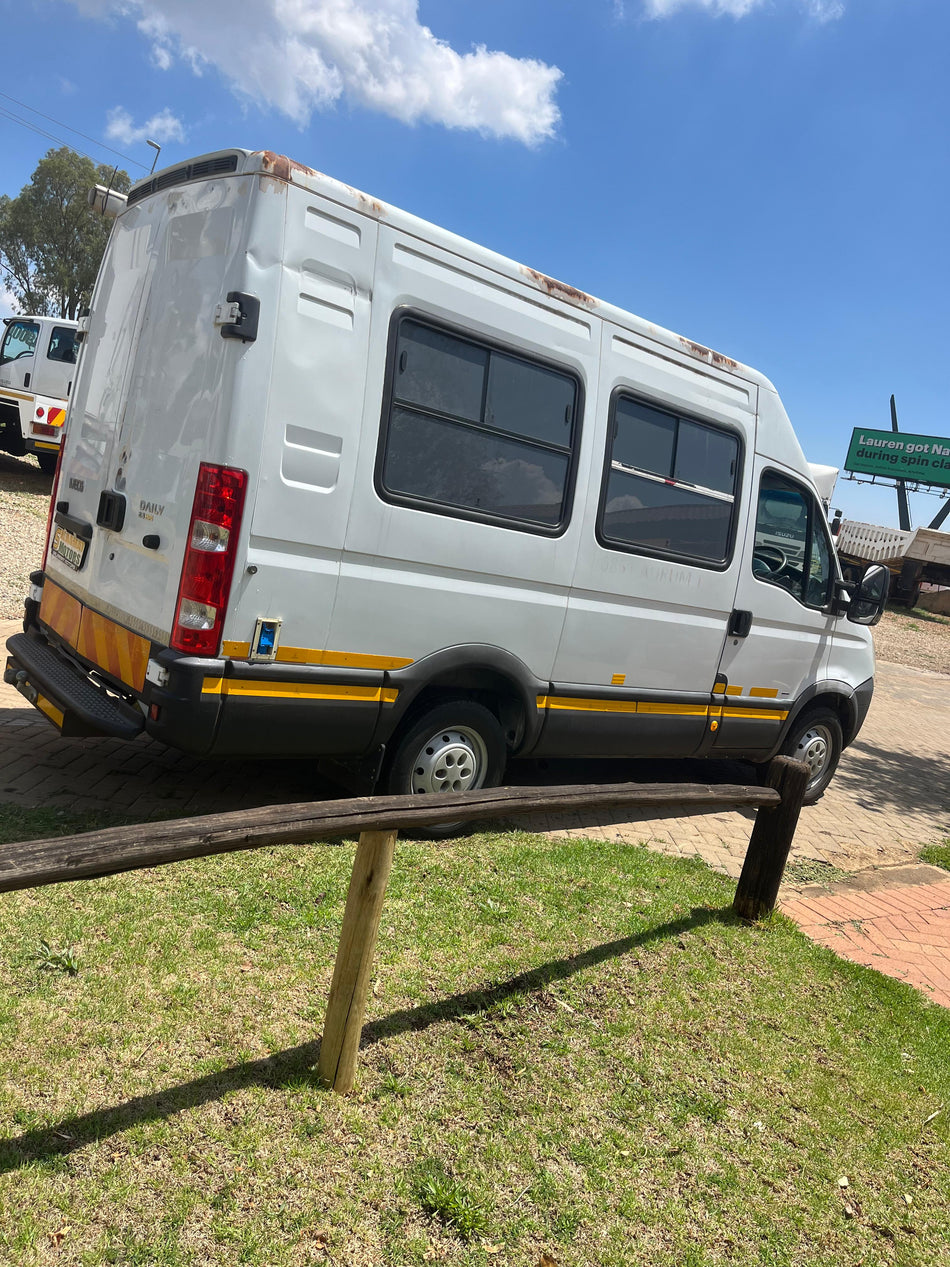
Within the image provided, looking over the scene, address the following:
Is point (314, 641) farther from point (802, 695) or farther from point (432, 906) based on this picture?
point (802, 695)

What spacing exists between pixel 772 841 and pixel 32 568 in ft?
27.9

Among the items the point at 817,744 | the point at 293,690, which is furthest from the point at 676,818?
the point at 293,690

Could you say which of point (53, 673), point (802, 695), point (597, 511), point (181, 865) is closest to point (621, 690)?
point (597, 511)

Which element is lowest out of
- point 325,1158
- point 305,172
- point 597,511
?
point 325,1158

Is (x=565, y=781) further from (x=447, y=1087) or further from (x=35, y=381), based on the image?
(x=35, y=381)

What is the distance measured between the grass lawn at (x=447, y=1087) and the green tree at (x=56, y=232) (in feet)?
154

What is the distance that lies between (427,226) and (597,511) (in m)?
1.69

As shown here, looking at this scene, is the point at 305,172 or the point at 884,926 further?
the point at 884,926

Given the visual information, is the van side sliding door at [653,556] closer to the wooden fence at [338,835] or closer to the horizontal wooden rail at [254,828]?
the wooden fence at [338,835]

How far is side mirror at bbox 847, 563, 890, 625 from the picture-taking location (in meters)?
6.70

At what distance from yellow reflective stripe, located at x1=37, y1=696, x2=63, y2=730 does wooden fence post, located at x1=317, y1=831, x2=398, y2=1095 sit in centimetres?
213

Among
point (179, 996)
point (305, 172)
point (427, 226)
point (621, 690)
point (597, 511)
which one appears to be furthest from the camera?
point (621, 690)

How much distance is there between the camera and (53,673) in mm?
4625

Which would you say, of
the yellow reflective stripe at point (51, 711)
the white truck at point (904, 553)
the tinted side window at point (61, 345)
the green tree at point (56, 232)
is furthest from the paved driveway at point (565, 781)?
the green tree at point (56, 232)
